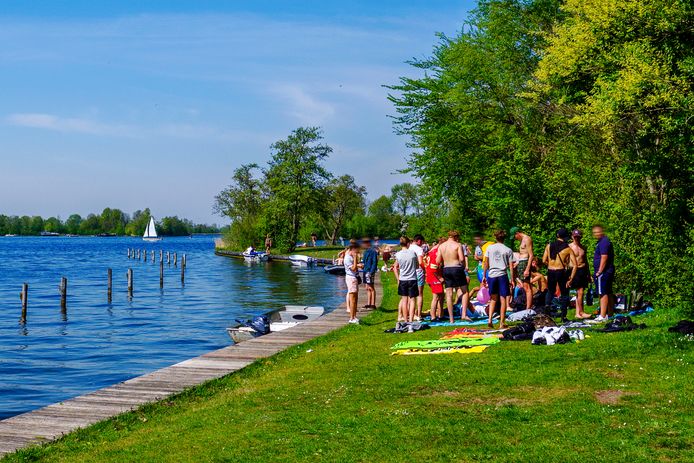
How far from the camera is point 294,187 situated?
3725 inches

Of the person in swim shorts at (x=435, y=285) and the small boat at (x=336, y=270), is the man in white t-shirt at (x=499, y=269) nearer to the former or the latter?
the person in swim shorts at (x=435, y=285)

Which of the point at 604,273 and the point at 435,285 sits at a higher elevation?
the point at 604,273

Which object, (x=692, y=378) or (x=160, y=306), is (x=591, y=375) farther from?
(x=160, y=306)

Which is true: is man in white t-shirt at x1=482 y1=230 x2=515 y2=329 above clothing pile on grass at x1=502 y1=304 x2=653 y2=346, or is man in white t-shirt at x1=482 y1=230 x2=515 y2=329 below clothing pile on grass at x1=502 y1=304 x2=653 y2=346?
above

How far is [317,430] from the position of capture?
845 centimetres

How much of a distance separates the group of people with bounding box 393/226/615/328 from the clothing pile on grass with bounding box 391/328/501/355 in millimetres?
1313

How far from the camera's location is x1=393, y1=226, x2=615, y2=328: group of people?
15.6m

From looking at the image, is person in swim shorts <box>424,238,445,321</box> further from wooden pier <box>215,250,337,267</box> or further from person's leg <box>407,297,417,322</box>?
wooden pier <box>215,250,337,267</box>

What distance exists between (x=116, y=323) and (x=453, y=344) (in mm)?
22012

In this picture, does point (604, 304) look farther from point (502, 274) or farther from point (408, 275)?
point (408, 275)

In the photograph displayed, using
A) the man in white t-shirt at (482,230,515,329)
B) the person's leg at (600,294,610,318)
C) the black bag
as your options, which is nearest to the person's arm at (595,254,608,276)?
the person's leg at (600,294,610,318)

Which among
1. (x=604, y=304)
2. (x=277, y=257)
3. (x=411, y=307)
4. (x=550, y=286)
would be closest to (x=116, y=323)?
(x=411, y=307)

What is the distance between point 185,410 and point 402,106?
108ft

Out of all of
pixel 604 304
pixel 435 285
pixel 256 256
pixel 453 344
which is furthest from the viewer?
pixel 256 256
